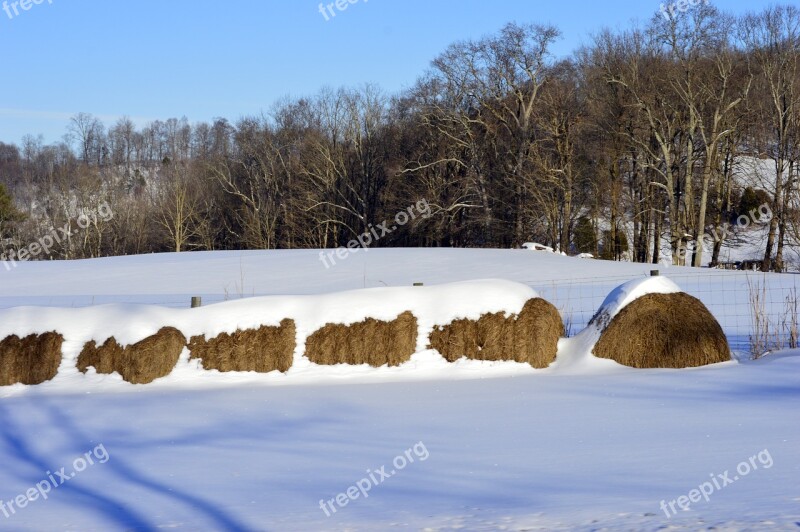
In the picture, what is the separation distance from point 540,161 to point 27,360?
3203 centimetres

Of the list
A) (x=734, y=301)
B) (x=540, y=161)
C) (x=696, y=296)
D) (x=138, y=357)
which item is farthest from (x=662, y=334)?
(x=540, y=161)

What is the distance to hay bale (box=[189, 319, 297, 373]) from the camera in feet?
42.0

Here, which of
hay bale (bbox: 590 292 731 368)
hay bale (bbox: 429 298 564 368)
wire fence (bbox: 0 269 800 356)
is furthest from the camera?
wire fence (bbox: 0 269 800 356)

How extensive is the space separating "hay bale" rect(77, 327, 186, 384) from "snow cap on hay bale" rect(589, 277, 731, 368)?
6.52 meters

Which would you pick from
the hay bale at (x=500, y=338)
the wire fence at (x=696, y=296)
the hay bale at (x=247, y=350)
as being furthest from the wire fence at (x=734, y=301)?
the hay bale at (x=247, y=350)

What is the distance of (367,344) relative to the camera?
13.0 metres

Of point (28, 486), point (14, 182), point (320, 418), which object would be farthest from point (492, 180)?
point (14, 182)

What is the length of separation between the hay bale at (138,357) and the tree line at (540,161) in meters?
29.9

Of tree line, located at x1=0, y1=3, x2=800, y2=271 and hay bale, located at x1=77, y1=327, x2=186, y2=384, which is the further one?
tree line, located at x1=0, y1=3, x2=800, y2=271

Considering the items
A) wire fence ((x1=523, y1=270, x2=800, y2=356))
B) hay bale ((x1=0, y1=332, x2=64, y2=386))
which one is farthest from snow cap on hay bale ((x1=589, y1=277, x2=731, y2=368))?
hay bale ((x1=0, y1=332, x2=64, y2=386))

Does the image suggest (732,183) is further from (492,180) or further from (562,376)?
(562,376)

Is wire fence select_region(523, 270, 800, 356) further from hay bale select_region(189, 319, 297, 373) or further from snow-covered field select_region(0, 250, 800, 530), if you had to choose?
hay bale select_region(189, 319, 297, 373)

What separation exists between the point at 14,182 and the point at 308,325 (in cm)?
9419

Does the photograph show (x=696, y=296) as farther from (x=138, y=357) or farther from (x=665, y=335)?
(x=138, y=357)
